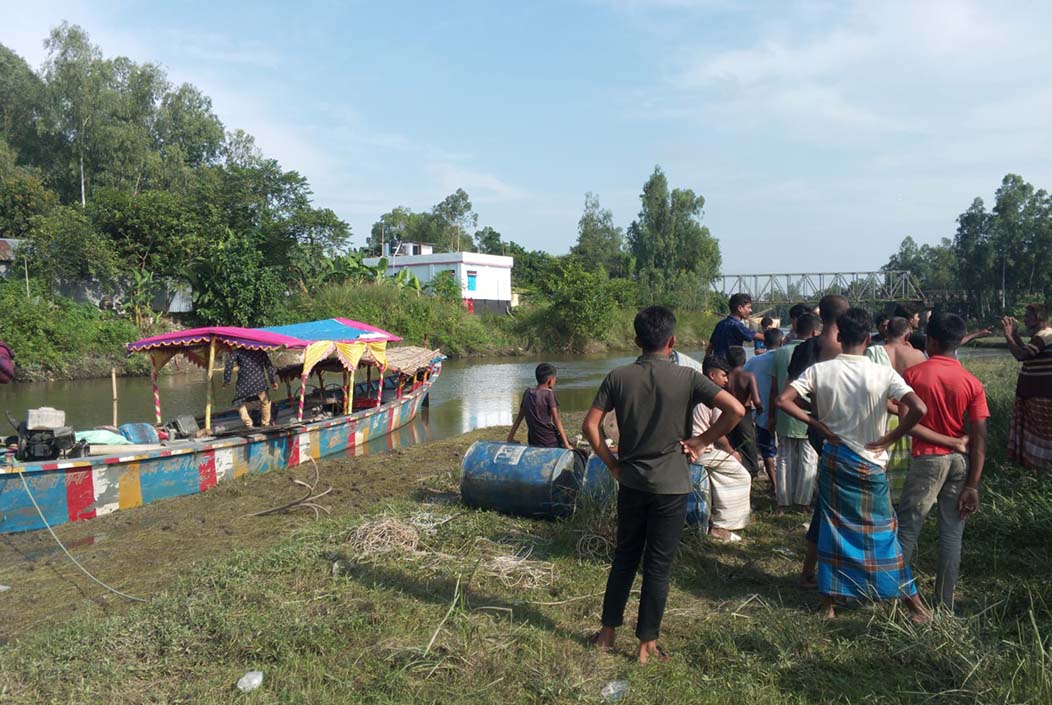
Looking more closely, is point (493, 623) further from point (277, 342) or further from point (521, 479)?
point (277, 342)

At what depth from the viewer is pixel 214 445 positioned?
31.4 feet

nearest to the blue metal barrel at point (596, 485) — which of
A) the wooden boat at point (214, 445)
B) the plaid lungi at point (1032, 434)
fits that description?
the plaid lungi at point (1032, 434)

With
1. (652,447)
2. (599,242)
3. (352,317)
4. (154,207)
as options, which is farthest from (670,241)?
(652,447)

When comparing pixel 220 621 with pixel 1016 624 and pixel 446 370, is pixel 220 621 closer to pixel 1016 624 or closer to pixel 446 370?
pixel 1016 624

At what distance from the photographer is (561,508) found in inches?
242

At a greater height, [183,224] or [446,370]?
[183,224]

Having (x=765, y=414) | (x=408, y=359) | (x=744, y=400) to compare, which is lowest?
(x=408, y=359)

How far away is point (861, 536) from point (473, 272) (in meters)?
42.1

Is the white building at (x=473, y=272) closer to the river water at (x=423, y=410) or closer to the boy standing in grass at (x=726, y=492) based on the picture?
the river water at (x=423, y=410)

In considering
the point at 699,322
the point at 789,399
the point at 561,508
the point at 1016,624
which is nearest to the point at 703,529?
the point at 561,508

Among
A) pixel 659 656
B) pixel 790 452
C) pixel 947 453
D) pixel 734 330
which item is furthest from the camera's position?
pixel 734 330

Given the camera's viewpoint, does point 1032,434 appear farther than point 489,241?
No

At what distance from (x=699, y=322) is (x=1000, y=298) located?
63.5ft

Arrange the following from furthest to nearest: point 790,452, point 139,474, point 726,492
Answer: point 139,474 < point 790,452 < point 726,492
